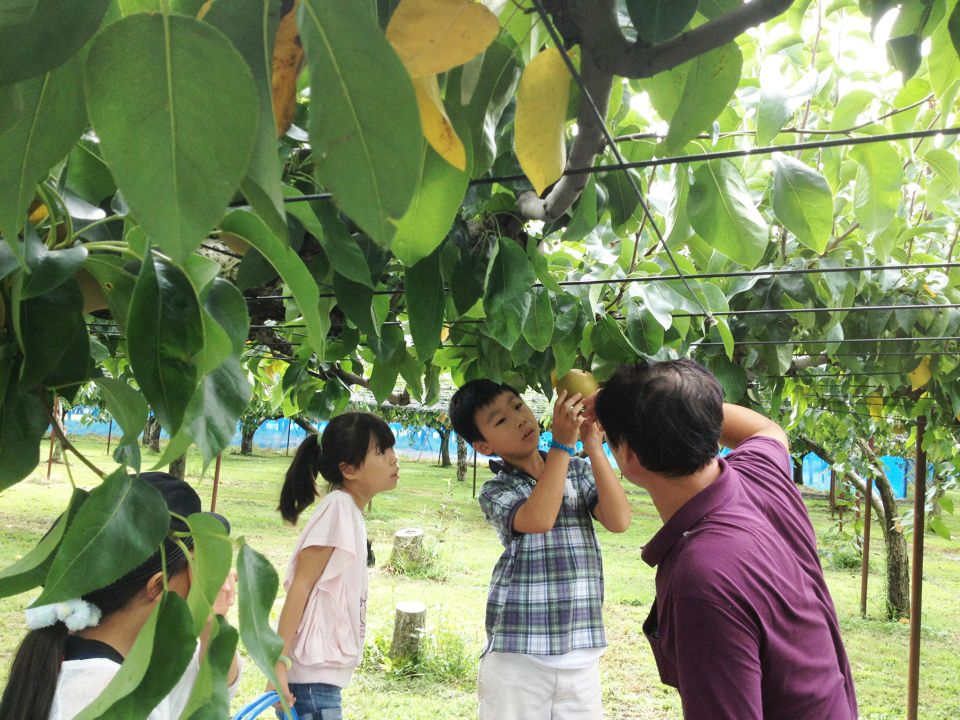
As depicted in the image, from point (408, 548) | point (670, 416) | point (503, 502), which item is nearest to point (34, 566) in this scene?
point (670, 416)

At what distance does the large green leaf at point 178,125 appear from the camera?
20 cm

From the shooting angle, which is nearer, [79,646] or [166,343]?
[166,343]

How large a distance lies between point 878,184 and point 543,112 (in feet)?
1.36

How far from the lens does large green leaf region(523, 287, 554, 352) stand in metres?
0.92

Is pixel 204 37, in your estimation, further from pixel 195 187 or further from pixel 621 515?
pixel 621 515

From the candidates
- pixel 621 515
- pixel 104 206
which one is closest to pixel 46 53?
pixel 104 206

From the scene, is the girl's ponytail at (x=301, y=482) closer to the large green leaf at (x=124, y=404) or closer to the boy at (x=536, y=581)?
the boy at (x=536, y=581)

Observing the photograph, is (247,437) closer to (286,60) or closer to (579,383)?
(579,383)

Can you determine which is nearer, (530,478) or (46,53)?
(46,53)

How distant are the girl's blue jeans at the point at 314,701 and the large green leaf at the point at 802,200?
1684 millimetres

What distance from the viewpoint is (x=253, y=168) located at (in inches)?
8.2

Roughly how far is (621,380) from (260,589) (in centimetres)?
86

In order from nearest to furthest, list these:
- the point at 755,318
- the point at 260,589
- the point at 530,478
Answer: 1. the point at 260,589
2. the point at 755,318
3. the point at 530,478

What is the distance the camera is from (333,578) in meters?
1.95
